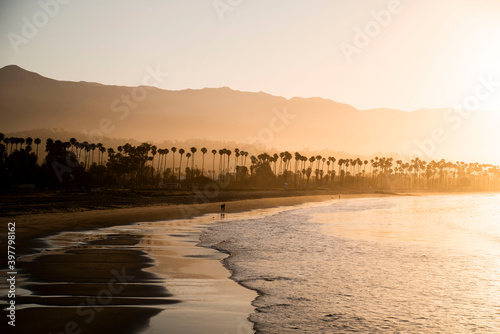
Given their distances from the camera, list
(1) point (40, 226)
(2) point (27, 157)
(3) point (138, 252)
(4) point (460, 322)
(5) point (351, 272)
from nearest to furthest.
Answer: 1. (4) point (460, 322)
2. (5) point (351, 272)
3. (3) point (138, 252)
4. (1) point (40, 226)
5. (2) point (27, 157)

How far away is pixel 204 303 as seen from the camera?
43.5 ft

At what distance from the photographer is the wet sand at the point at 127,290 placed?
1088cm

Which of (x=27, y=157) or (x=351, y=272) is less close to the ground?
(x=27, y=157)

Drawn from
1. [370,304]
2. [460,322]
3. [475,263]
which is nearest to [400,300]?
[370,304]

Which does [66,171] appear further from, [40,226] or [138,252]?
[138,252]

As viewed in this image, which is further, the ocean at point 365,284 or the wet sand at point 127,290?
the ocean at point 365,284

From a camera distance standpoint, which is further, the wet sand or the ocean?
the ocean

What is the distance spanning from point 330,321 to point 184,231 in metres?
25.0

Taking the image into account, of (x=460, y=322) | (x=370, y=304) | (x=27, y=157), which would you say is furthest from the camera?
(x=27, y=157)

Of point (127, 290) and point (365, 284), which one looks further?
point (365, 284)

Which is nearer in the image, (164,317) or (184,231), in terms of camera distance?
(164,317)

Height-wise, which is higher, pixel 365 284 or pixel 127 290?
pixel 127 290

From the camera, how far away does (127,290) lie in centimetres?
1439

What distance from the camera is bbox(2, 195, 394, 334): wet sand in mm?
10883
